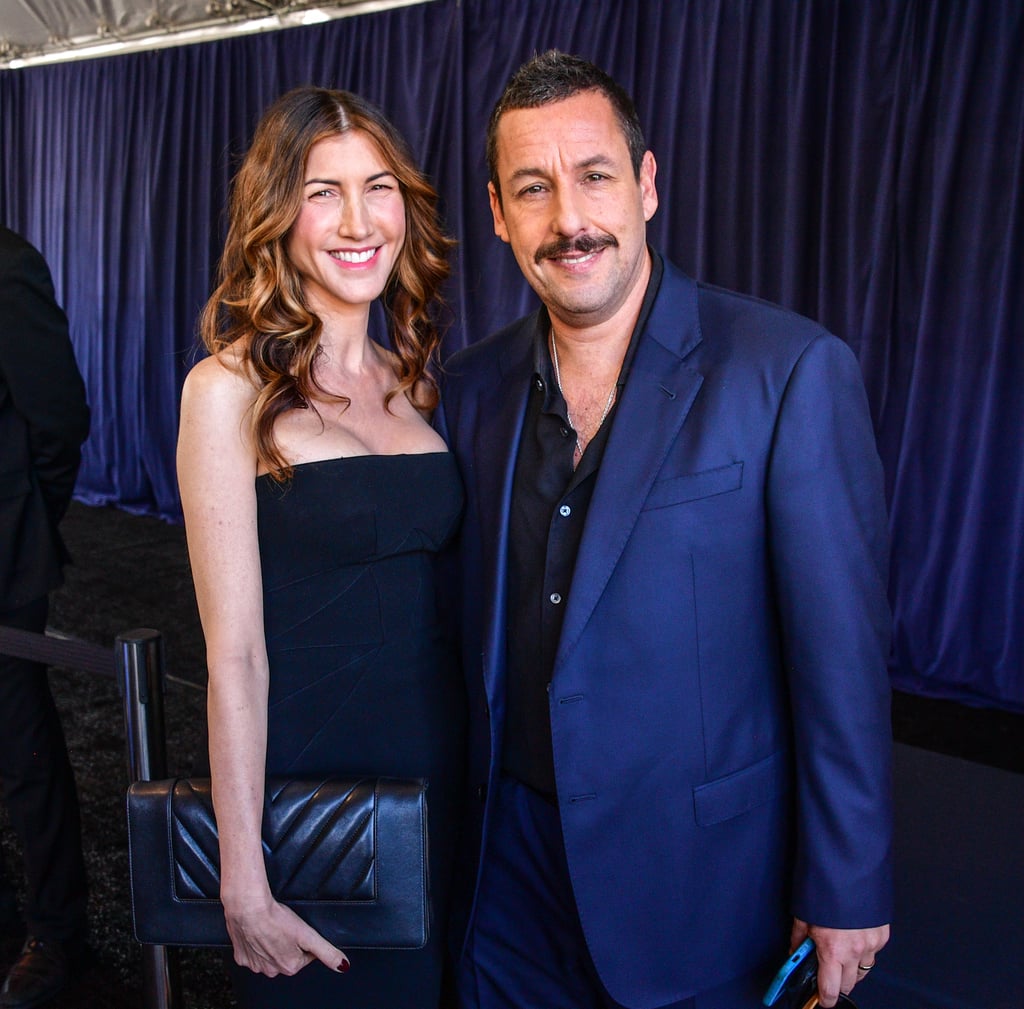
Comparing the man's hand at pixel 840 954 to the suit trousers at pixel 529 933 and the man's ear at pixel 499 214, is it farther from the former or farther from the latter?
the man's ear at pixel 499 214

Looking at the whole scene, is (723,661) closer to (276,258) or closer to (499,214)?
(499,214)

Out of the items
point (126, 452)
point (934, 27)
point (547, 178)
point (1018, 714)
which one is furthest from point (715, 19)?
point (126, 452)

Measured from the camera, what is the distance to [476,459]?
5.90 feet

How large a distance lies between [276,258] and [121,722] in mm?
3050

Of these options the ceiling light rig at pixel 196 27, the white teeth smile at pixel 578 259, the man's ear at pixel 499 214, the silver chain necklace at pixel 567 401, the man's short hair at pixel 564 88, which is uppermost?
the ceiling light rig at pixel 196 27

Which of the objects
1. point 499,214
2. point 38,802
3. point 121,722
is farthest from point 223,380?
point 121,722

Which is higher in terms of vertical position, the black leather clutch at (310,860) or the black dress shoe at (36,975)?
the black leather clutch at (310,860)

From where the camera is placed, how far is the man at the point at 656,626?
1.47 meters

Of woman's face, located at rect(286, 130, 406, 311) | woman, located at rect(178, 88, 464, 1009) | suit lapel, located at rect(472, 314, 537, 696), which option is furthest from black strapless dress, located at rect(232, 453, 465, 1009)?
woman's face, located at rect(286, 130, 406, 311)

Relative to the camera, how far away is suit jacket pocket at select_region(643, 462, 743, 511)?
4.82 ft

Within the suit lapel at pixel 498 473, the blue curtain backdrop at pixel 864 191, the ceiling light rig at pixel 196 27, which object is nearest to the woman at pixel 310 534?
the suit lapel at pixel 498 473

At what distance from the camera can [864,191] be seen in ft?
14.9

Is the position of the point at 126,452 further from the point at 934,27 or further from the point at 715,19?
the point at 934,27

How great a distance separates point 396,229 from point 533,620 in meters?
0.76
